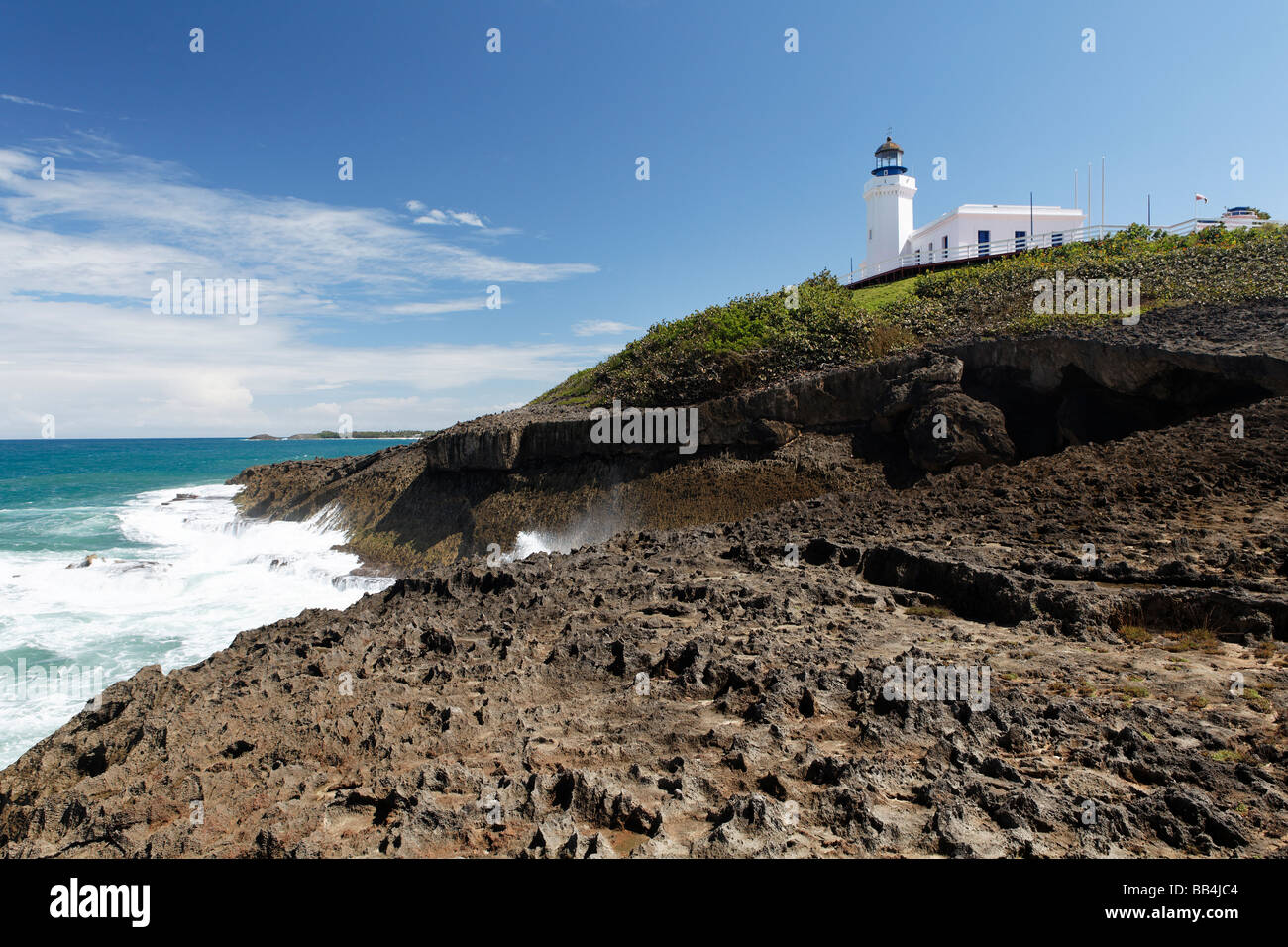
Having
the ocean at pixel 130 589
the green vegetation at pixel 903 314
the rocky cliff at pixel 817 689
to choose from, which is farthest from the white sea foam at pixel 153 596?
the green vegetation at pixel 903 314

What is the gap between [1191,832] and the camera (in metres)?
3.79

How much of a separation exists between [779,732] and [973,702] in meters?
1.58

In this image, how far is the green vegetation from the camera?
17391 millimetres

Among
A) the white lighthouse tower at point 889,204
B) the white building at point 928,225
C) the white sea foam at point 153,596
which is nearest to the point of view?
the white sea foam at point 153,596

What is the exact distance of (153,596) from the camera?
16.8 m

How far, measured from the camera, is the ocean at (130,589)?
11.4 metres

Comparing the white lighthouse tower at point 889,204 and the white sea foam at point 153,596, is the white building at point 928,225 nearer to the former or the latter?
the white lighthouse tower at point 889,204

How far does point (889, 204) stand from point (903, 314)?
22.1 m

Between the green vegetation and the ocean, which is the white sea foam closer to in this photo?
the ocean

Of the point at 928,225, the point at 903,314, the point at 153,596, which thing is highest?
the point at 928,225

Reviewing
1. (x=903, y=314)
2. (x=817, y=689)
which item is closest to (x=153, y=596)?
(x=817, y=689)

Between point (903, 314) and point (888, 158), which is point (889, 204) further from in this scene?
point (903, 314)
